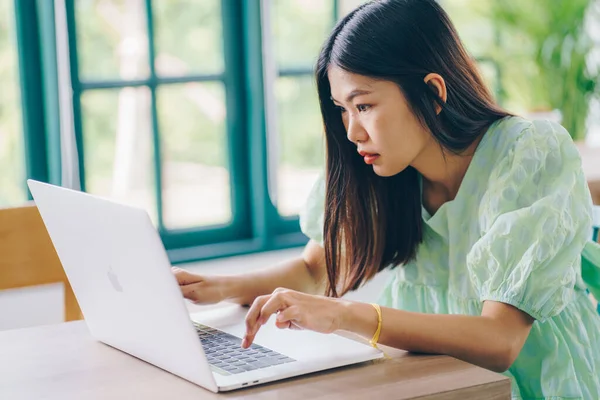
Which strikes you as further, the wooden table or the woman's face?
the woman's face

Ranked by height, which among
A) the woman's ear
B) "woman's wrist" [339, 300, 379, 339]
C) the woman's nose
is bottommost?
"woman's wrist" [339, 300, 379, 339]

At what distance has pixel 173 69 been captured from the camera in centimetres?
270

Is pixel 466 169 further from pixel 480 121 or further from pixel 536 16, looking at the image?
pixel 536 16

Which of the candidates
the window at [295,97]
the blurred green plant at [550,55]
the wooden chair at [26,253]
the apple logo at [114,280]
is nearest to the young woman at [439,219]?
the apple logo at [114,280]

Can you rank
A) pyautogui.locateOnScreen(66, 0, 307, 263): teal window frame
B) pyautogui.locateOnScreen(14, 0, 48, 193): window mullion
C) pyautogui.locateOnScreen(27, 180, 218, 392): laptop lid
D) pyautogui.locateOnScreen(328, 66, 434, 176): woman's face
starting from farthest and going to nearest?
1. pyautogui.locateOnScreen(66, 0, 307, 263): teal window frame
2. pyautogui.locateOnScreen(14, 0, 48, 193): window mullion
3. pyautogui.locateOnScreen(328, 66, 434, 176): woman's face
4. pyautogui.locateOnScreen(27, 180, 218, 392): laptop lid

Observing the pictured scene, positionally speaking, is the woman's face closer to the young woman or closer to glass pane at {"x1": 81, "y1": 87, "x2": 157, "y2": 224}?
the young woman

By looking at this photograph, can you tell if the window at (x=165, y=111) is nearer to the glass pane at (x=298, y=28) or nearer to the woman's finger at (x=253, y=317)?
the glass pane at (x=298, y=28)

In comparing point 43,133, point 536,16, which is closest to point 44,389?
point 43,133

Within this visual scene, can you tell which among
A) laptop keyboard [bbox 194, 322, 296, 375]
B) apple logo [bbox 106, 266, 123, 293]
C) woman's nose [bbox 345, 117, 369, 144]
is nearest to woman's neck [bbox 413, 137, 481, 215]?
woman's nose [bbox 345, 117, 369, 144]

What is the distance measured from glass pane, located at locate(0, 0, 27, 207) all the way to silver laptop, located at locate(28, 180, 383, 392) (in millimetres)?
1241

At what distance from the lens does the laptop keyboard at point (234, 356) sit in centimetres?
117

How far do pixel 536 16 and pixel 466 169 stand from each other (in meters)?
1.91

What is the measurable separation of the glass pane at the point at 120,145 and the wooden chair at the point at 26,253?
2.59ft

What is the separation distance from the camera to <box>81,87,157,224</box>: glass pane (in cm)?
259
